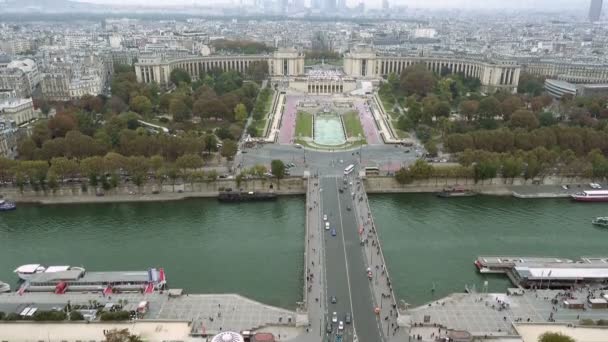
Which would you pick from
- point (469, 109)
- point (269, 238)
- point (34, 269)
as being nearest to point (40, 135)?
point (34, 269)

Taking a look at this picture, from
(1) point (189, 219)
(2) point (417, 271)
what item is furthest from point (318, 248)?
(1) point (189, 219)

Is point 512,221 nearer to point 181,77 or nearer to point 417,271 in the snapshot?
point 417,271

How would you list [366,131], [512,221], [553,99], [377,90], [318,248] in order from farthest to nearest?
[377,90] < [553,99] < [366,131] < [512,221] < [318,248]

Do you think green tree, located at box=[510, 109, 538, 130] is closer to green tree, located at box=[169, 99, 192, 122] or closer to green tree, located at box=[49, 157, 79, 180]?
green tree, located at box=[169, 99, 192, 122]

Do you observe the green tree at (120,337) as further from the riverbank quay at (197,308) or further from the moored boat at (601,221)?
the moored boat at (601,221)

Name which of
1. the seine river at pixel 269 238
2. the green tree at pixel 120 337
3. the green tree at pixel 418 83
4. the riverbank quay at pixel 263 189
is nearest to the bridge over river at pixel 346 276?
the seine river at pixel 269 238

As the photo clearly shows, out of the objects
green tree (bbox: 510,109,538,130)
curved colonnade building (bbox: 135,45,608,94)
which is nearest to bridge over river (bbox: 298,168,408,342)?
green tree (bbox: 510,109,538,130)
